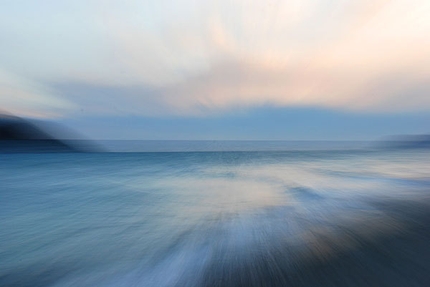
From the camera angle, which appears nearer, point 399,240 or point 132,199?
point 399,240

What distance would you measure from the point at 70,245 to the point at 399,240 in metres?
Answer: 6.59

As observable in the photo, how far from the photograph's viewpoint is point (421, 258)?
388 centimetres

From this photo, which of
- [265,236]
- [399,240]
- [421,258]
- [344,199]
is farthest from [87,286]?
[344,199]

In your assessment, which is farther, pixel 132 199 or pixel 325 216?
pixel 132 199

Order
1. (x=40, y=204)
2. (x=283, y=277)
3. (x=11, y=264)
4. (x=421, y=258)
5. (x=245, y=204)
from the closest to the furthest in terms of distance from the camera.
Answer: (x=283, y=277), (x=421, y=258), (x=11, y=264), (x=245, y=204), (x=40, y=204)

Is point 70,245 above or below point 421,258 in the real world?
below

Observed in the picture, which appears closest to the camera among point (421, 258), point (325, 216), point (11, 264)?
point (421, 258)

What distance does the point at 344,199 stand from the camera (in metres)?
9.24

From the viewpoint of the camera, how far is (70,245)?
546 centimetres

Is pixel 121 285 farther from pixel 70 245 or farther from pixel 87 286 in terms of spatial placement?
pixel 70 245

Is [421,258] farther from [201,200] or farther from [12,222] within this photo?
[12,222]

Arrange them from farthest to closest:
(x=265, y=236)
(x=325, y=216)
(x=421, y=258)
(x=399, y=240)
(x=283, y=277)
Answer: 1. (x=325, y=216)
2. (x=265, y=236)
3. (x=399, y=240)
4. (x=421, y=258)
5. (x=283, y=277)

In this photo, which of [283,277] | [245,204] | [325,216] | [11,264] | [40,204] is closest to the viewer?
[283,277]

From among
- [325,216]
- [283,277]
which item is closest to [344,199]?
[325,216]
